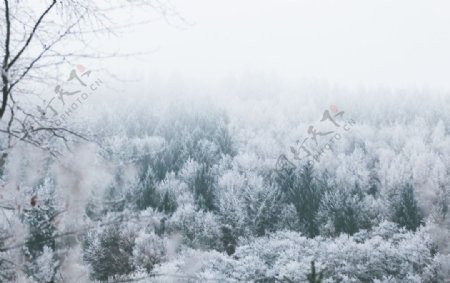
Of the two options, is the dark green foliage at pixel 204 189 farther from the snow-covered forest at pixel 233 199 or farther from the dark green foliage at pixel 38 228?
the dark green foliage at pixel 38 228

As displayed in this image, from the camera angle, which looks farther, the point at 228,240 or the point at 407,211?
the point at 407,211

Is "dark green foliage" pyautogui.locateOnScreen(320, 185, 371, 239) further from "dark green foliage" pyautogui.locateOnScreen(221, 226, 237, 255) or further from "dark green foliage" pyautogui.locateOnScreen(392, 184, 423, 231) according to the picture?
"dark green foliage" pyautogui.locateOnScreen(221, 226, 237, 255)

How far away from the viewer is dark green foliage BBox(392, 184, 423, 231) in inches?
1688

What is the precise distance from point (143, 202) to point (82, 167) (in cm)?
4862

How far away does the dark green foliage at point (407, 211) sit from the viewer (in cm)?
4289

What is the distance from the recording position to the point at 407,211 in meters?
44.2

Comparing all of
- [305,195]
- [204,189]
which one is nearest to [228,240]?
[305,195]

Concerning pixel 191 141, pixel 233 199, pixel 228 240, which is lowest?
pixel 228 240

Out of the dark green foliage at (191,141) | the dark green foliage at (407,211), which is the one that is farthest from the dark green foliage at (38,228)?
the dark green foliage at (191,141)

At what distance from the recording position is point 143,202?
50562mm

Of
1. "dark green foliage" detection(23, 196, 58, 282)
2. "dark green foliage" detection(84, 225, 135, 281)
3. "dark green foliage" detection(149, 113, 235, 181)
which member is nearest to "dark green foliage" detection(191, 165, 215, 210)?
"dark green foliage" detection(149, 113, 235, 181)

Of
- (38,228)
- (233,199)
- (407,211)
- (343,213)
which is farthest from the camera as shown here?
(233,199)

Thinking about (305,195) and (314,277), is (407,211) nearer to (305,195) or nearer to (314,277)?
(305,195)

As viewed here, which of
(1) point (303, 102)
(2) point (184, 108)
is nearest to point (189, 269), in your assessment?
(2) point (184, 108)
